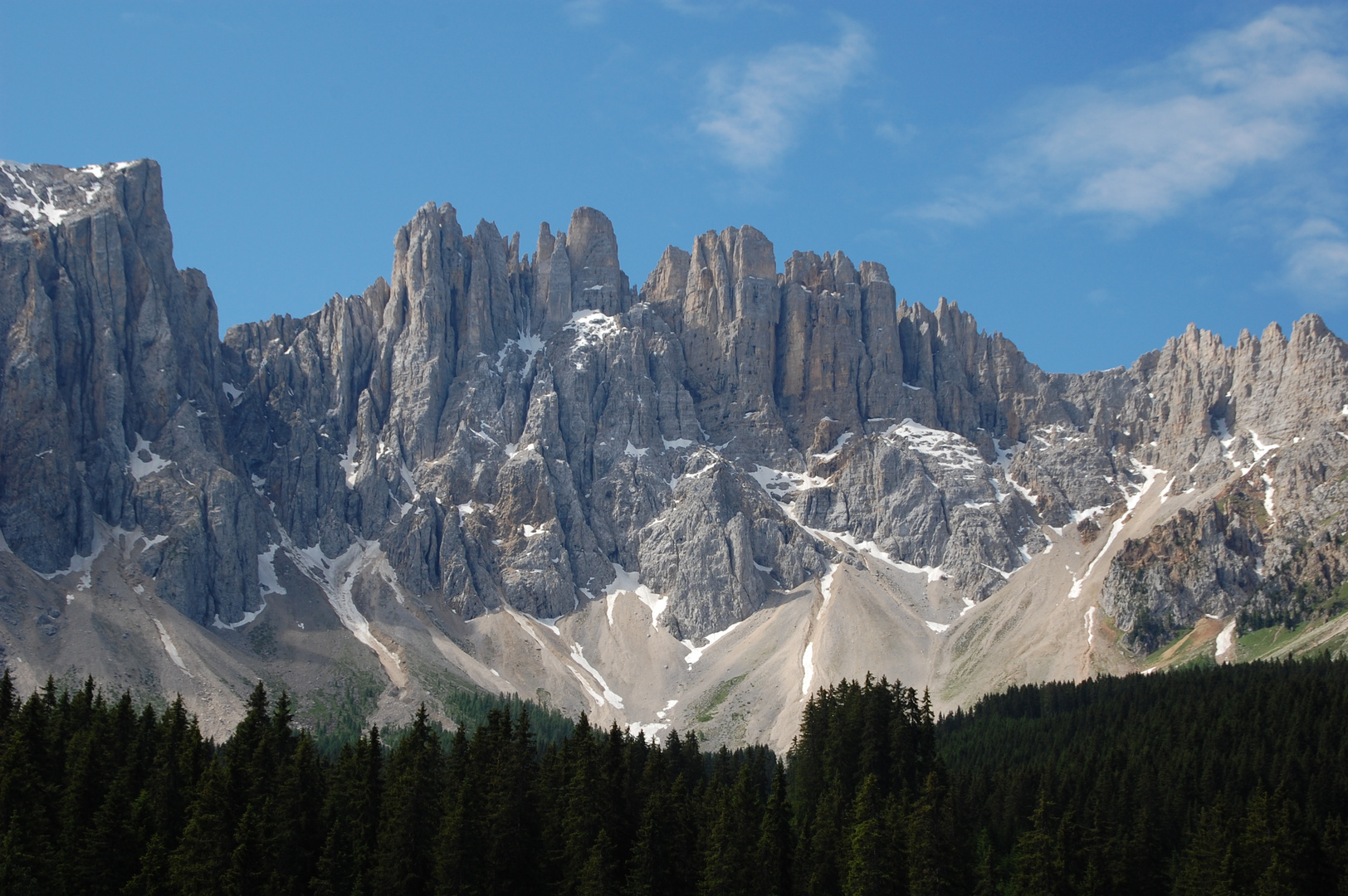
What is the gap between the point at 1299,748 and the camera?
11762 cm

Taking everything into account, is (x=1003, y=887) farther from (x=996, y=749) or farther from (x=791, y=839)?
(x=996, y=749)

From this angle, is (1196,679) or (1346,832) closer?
(1346,832)

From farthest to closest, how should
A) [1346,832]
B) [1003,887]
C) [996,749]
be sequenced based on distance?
[996,749] → [1003,887] → [1346,832]

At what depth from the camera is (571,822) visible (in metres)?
84.6

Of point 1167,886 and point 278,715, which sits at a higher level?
point 278,715

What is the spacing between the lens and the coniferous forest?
79625mm

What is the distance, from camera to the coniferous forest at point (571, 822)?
79625 millimetres

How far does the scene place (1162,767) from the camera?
11638 cm

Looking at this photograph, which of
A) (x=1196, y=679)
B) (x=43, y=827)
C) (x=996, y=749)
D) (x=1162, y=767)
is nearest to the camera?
(x=43, y=827)

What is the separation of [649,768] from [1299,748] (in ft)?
204

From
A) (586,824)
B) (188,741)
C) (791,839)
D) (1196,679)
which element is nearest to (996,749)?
(1196,679)

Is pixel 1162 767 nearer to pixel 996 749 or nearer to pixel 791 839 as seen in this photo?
pixel 996 749

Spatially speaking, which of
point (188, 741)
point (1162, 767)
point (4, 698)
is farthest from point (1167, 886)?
point (4, 698)

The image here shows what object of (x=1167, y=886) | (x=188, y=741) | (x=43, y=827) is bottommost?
(x=1167, y=886)
